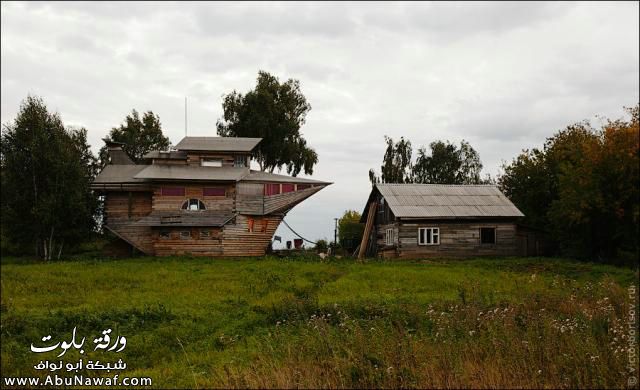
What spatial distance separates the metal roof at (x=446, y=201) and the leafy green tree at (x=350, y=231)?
741 cm

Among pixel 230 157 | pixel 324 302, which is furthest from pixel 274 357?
pixel 230 157

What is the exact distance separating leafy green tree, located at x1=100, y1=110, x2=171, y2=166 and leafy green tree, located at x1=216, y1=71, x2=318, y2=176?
7.93m

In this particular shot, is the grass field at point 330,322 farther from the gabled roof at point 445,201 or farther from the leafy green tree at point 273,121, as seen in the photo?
the leafy green tree at point 273,121

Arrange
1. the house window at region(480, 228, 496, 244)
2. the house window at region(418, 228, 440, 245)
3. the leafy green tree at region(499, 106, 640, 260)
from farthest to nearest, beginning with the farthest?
the house window at region(480, 228, 496, 244) → the house window at region(418, 228, 440, 245) → the leafy green tree at region(499, 106, 640, 260)

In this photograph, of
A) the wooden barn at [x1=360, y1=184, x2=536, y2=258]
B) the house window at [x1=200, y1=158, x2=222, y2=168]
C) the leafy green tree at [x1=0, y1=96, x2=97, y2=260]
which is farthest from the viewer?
the house window at [x1=200, y1=158, x2=222, y2=168]

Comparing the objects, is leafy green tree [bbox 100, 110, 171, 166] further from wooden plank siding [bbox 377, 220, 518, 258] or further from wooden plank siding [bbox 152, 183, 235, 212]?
wooden plank siding [bbox 377, 220, 518, 258]

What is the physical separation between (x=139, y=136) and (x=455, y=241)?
35.4m

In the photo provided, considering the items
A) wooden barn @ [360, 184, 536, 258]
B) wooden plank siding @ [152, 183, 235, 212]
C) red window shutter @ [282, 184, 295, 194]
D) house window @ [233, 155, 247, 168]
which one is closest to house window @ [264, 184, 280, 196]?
red window shutter @ [282, 184, 295, 194]

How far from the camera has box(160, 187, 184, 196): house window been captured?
35.9m

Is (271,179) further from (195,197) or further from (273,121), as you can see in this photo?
(273,121)

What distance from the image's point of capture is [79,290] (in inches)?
830

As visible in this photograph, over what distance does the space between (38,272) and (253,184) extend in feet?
51.0

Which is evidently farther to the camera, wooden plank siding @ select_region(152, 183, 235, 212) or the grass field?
wooden plank siding @ select_region(152, 183, 235, 212)

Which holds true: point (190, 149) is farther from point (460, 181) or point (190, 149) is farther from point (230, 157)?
point (460, 181)
